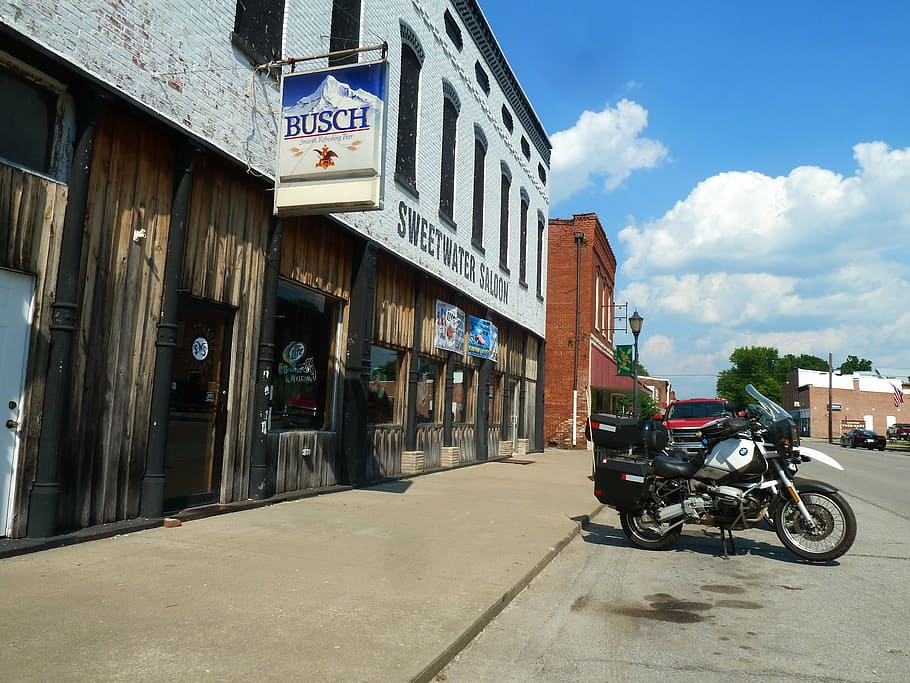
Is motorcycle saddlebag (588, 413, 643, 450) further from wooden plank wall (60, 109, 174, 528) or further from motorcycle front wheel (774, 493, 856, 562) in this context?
wooden plank wall (60, 109, 174, 528)

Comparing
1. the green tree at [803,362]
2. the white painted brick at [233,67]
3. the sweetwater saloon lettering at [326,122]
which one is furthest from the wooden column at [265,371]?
the green tree at [803,362]

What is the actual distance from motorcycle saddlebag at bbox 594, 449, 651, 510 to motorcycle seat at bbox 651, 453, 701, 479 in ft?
0.38

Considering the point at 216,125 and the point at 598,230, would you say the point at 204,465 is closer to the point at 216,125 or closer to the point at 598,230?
the point at 216,125

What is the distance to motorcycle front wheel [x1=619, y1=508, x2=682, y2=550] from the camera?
7.63 metres

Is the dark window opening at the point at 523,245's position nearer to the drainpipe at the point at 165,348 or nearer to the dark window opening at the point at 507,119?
the dark window opening at the point at 507,119

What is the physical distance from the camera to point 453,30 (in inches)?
613

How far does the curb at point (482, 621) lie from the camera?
3.81 meters

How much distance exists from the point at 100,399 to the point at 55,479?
0.87 meters

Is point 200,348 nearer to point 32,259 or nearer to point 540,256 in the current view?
point 32,259

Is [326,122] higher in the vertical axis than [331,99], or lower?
lower

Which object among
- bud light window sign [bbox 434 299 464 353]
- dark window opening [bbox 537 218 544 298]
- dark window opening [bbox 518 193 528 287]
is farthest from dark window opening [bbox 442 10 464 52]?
dark window opening [bbox 537 218 544 298]

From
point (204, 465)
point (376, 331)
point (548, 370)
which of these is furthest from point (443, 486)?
→ point (548, 370)

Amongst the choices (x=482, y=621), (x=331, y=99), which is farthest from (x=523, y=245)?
(x=482, y=621)

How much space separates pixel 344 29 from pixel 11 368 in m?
7.27
